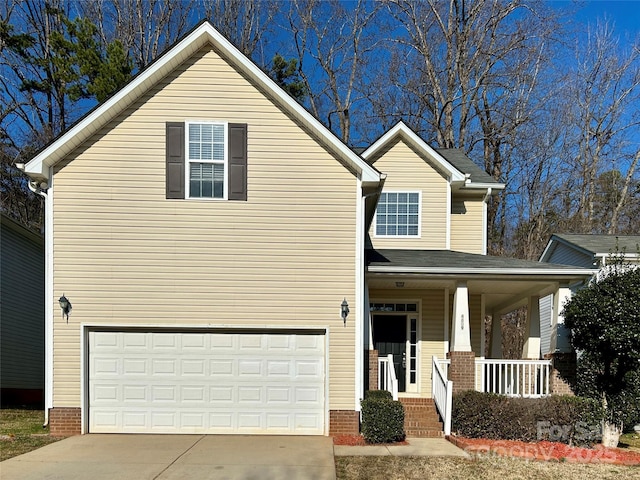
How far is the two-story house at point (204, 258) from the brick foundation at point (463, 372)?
7.89ft

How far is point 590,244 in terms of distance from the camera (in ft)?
54.4

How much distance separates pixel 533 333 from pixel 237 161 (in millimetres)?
8051

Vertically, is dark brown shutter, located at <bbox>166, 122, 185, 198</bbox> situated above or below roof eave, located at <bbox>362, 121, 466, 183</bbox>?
below

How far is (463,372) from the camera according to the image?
11180 millimetres

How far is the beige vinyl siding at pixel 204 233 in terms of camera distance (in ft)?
32.5

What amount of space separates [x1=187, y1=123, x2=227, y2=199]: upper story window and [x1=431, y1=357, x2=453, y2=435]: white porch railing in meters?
5.60

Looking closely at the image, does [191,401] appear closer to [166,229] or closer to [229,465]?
[229,465]

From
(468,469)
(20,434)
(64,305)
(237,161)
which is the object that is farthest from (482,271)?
(20,434)

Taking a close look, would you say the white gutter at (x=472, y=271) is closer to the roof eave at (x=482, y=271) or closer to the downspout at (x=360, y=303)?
the roof eave at (x=482, y=271)

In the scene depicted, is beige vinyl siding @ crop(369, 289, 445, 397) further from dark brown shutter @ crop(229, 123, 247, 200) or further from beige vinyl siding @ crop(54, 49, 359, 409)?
dark brown shutter @ crop(229, 123, 247, 200)

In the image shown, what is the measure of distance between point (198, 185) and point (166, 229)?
102cm

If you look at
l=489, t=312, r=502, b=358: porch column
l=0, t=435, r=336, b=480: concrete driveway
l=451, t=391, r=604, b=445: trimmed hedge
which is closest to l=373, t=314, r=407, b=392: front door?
l=451, t=391, r=604, b=445: trimmed hedge

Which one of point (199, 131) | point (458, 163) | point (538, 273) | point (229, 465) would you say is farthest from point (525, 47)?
point (229, 465)

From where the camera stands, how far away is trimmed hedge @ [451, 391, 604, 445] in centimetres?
993
